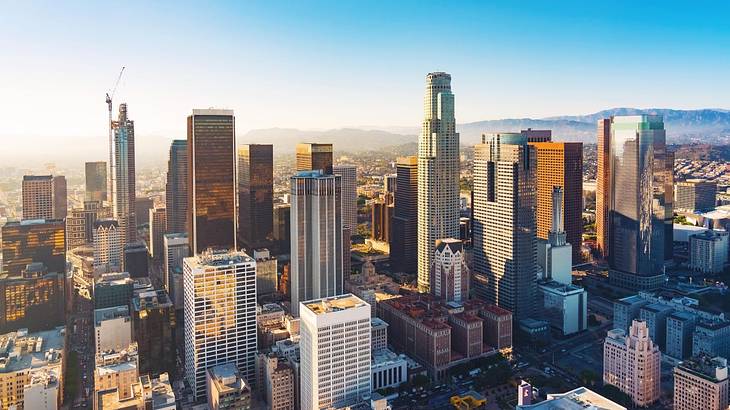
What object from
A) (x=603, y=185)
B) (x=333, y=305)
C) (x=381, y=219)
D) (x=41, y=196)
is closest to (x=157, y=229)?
(x=41, y=196)

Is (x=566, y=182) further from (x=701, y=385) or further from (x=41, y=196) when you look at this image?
(x=41, y=196)

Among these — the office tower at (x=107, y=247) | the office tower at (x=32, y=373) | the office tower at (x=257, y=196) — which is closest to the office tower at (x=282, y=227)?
the office tower at (x=257, y=196)

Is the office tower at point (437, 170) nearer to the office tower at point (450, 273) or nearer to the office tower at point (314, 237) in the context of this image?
the office tower at point (450, 273)

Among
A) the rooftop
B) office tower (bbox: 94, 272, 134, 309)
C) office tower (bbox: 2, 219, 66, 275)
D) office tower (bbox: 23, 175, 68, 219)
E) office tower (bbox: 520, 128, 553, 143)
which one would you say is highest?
office tower (bbox: 520, 128, 553, 143)

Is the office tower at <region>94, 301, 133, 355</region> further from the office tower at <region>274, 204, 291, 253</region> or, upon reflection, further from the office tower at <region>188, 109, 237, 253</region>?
the office tower at <region>274, 204, 291, 253</region>

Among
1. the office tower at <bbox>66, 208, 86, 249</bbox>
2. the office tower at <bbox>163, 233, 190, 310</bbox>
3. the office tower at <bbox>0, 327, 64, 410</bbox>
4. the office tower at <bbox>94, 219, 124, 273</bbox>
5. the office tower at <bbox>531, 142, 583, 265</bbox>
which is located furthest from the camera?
the office tower at <bbox>66, 208, 86, 249</bbox>

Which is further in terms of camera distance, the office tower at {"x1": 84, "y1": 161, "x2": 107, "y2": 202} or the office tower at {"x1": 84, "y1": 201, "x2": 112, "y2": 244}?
the office tower at {"x1": 84, "y1": 161, "x2": 107, "y2": 202}

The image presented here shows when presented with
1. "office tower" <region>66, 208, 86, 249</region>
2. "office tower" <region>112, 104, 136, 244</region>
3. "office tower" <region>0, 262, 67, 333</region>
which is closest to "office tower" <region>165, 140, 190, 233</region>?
"office tower" <region>112, 104, 136, 244</region>
